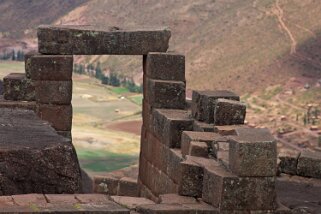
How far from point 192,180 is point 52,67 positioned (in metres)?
6.25

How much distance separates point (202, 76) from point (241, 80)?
22.8 feet

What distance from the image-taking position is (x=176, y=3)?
117125 mm

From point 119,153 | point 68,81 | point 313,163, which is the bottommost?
point 119,153

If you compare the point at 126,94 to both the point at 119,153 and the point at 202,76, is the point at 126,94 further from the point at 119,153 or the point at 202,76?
the point at 119,153

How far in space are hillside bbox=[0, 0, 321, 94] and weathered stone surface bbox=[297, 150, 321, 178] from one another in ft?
219

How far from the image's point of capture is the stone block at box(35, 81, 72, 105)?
62.9ft

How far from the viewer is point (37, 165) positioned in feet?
40.2

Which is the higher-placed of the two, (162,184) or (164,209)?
(164,209)


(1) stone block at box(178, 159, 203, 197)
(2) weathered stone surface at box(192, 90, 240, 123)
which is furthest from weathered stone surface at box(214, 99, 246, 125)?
(1) stone block at box(178, 159, 203, 197)

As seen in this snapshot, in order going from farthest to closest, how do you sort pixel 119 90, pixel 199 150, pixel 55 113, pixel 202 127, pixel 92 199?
1. pixel 119 90
2. pixel 55 113
3. pixel 202 127
4. pixel 199 150
5. pixel 92 199

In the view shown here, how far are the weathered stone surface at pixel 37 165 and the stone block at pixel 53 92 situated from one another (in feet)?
19.5

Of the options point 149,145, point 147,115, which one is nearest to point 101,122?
point 147,115

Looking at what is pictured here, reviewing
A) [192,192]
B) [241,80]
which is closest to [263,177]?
[192,192]

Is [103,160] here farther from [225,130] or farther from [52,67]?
[225,130]
